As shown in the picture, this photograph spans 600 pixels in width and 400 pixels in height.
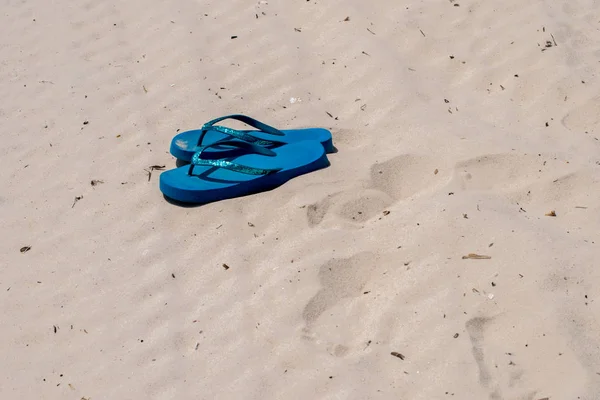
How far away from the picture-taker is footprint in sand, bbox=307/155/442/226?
2947 mm

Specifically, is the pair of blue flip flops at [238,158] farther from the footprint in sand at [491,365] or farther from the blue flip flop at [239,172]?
the footprint in sand at [491,365]

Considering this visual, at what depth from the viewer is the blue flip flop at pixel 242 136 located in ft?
10.9

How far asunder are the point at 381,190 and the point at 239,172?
1.86ft

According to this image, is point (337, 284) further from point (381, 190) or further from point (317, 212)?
point (381, 190)

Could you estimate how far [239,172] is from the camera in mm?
3207

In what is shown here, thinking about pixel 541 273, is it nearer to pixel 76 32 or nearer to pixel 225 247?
pixel 225 247

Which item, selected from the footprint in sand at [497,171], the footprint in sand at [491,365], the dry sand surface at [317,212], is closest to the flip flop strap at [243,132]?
the dry sand surface at [317,212]

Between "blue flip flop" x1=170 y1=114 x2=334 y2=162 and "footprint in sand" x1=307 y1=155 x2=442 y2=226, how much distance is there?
12.9 inches

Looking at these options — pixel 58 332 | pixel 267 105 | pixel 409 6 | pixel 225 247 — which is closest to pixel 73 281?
pixel 58 332

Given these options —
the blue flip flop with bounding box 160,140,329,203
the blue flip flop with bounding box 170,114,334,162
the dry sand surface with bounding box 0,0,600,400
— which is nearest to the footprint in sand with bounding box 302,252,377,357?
the dry sand surface with bounding box 0,0,600,400

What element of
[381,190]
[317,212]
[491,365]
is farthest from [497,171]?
[491,365]

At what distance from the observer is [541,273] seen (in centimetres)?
251

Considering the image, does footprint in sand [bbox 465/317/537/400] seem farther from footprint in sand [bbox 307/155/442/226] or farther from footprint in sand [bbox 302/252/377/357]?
footprint in sand [bbox 307/155/442/226]

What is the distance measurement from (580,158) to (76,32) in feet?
8.81
